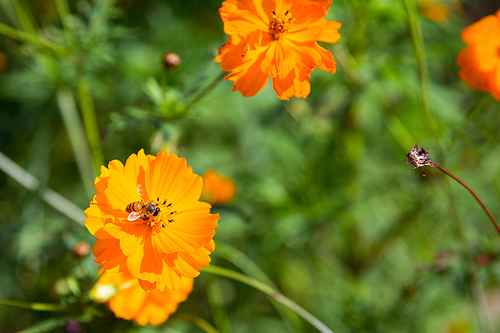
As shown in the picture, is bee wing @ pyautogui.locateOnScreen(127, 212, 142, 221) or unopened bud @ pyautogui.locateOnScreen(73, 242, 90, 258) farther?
unopened bud @ pyautogui.locateOnScreen(73, 242, 90, 258)

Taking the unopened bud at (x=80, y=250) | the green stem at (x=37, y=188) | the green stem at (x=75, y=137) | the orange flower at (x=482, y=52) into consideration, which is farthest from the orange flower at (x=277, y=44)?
the green stem at (x=75, y=137)

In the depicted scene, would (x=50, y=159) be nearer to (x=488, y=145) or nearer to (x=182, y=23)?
(x=182, y=23)

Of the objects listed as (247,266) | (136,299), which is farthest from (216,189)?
(136,299)

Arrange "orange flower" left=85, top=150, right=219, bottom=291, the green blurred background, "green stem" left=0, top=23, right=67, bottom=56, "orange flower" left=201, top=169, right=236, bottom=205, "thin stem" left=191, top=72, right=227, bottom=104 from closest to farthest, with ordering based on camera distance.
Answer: "orange flower" left=85, top=150, right=219, bottom=291 → "thin stem" left=191, top=72, right=227, bottom=104 → "green stem" left=0, top=23, right=67, bottom=56 → "orange flower" left=201, top=169, right=236, bottom=205 → the green blurred background

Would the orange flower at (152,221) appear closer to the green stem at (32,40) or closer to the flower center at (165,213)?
the flower center at (165,213)

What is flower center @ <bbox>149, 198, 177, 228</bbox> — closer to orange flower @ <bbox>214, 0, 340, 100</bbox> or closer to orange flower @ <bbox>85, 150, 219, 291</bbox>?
orange flower @ <bbox>85, 150, 219, 291</bbox>

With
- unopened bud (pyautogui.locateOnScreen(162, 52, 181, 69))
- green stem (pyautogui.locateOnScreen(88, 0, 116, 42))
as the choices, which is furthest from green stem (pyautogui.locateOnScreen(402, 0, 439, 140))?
green stem (pyautogui.locateOnScreen(88, 0, 116, 42))

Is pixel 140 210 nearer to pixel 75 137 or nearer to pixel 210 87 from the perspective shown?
pixel 210 87
